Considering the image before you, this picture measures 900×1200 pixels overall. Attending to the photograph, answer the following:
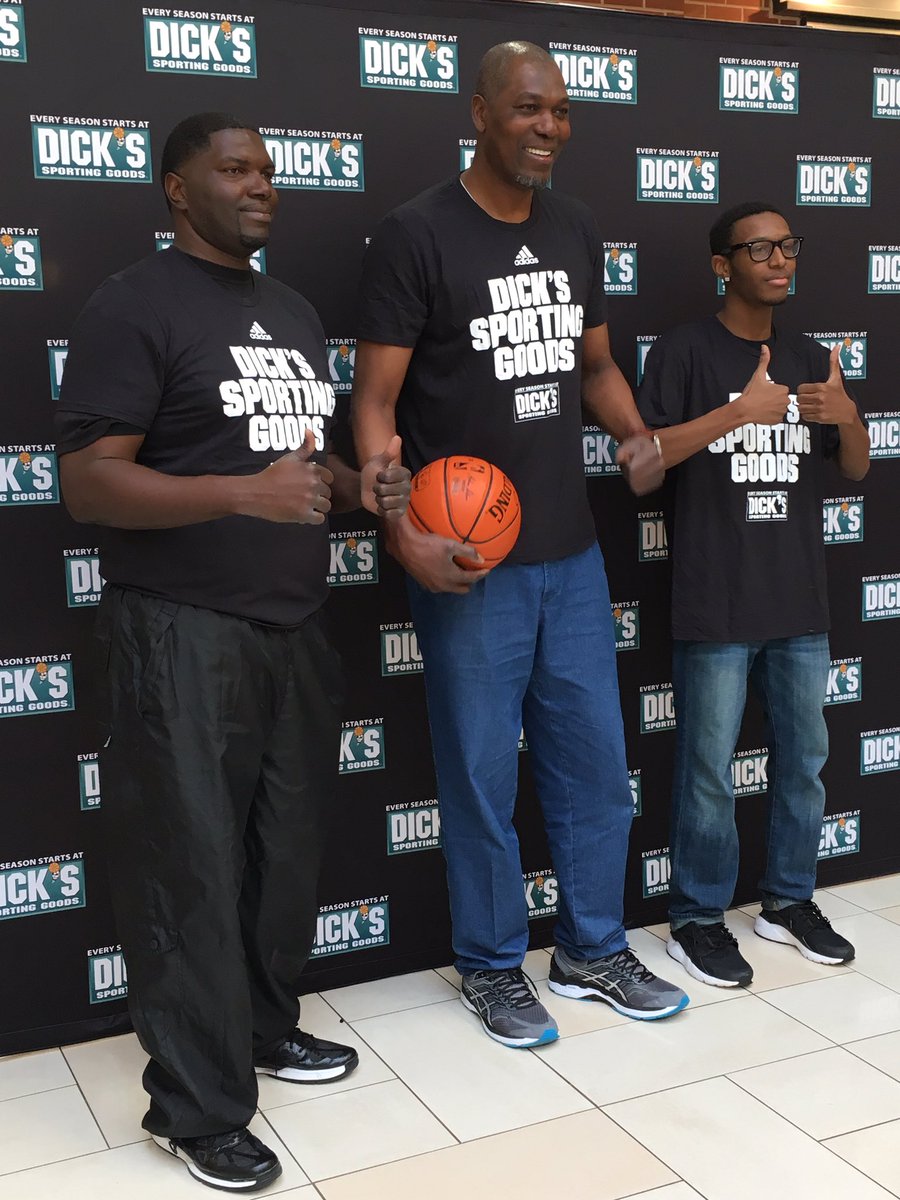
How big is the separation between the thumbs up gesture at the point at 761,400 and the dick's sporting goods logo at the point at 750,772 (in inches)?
42.8

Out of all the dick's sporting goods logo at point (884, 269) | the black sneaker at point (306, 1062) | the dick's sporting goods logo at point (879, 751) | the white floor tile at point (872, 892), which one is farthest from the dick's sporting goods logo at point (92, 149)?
the white floor tile at point (872, 892)

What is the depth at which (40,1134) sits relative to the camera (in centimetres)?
240

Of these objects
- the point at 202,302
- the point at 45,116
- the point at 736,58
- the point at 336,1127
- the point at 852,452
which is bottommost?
the point at 336,1127

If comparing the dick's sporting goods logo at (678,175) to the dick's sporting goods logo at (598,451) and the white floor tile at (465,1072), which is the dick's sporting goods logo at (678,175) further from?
the white floor tile at (465,1072)

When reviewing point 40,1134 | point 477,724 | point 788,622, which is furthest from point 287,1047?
point 788,622

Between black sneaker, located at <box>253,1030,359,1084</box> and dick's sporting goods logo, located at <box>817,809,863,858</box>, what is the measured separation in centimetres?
158

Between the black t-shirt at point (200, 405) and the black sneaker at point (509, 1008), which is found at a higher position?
the black t-shirt at point (200, 405)

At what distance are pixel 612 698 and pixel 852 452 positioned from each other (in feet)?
2.80

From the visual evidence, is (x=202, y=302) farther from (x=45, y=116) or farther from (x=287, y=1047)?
(x=287, y=1047)

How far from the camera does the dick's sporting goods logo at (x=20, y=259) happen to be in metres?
2.60

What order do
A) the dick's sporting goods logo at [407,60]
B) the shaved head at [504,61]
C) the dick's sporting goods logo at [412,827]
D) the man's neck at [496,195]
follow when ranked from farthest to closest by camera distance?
the dick's sporting goods logo at [412,827] < the dick's sporting goods logo at [407,60] < the man's neck at [496,195] < the shaved head at [504,61]

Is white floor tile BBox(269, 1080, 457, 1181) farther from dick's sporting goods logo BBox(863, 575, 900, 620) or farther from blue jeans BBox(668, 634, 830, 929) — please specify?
dick's sporting goods logo BBox(863, 575, 900, 620)

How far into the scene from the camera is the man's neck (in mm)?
2623

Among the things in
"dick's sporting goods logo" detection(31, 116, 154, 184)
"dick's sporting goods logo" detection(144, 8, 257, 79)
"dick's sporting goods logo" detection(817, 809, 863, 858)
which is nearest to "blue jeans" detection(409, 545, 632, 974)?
"dick's sporting goods logo" detection(817, 809, 863, 858)
